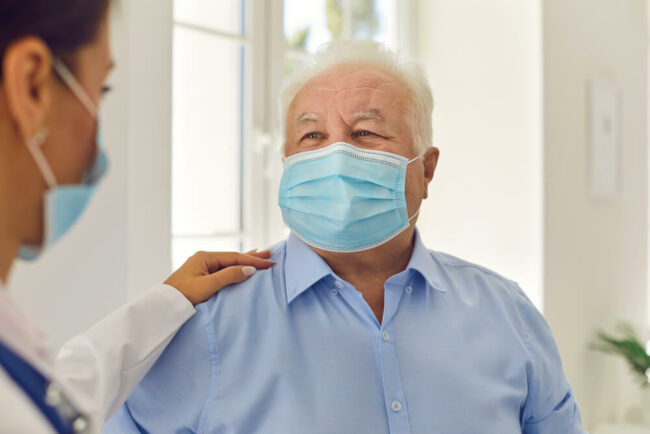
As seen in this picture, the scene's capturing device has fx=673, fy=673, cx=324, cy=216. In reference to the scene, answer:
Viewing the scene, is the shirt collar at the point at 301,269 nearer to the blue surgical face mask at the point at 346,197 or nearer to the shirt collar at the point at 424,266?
the blue surgical face mask at the point at 346,197

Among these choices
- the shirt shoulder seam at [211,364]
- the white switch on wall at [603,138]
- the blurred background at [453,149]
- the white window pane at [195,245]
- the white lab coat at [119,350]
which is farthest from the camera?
the white switch on wall at [603,138]

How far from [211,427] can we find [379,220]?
1.56 ft

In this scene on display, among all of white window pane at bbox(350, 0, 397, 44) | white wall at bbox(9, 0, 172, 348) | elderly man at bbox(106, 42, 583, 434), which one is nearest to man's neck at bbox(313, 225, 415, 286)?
elderly man at bbox(106, 42, 583, 434)

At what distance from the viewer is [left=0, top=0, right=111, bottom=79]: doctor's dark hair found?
1.43 feet

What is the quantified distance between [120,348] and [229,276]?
10.6 inches

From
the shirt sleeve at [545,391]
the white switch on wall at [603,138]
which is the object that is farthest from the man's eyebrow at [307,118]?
the white switch on wall at [603,138]

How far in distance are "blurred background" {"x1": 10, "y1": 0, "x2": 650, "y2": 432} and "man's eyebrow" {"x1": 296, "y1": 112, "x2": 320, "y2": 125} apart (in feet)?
1.24

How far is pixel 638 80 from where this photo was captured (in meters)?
3.51

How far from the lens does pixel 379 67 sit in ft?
4.39

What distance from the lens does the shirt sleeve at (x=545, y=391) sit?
1271 mm

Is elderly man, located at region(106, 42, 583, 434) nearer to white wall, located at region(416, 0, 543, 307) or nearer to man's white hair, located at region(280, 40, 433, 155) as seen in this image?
man's white hair, located at region(280, 40, 433, 155)

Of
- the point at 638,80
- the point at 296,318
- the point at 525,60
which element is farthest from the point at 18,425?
the point at 638,80

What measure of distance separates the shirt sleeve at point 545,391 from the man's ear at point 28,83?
1058 millimetres

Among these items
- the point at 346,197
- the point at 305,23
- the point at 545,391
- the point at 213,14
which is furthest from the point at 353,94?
the point at 305,23
